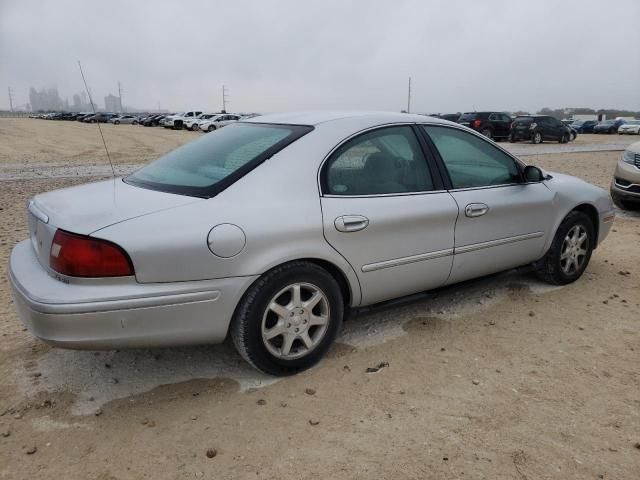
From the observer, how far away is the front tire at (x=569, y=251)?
173 inches

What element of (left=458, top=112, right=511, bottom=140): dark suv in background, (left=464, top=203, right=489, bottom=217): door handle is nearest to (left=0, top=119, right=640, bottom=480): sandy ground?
(left=464, top=203, right=489, bottom=217): door handle

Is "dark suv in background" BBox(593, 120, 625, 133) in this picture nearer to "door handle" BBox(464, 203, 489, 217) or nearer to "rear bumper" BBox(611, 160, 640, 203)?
"rear bumper" BBox(611, 160, 640, 203)

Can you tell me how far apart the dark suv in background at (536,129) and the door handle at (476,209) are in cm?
→ 2473

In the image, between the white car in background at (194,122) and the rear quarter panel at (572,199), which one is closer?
the rear quarter panel at (572,199)

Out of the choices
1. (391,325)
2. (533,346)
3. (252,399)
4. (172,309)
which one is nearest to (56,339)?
(172,309)

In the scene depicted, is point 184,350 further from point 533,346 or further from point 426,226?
point 533,346

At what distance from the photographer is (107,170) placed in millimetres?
13422

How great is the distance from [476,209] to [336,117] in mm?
1158

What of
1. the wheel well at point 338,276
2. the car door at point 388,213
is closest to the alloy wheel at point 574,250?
the car door at point 388,213

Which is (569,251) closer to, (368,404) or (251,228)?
(368,404)

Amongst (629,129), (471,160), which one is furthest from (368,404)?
(629,129)

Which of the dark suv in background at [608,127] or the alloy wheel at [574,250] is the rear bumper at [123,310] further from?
the dark suv in background at [608,127]

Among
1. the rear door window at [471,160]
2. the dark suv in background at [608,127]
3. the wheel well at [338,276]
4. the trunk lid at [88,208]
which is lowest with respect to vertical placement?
the dark suv in background at [608,127]

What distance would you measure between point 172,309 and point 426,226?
5.48 feet
